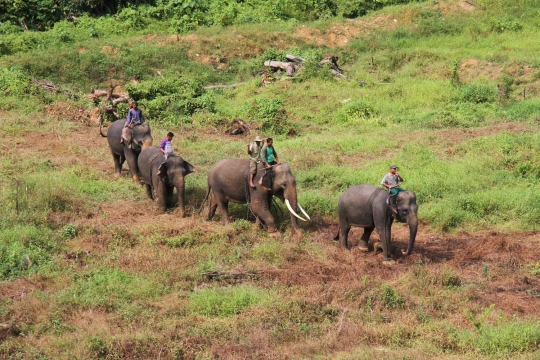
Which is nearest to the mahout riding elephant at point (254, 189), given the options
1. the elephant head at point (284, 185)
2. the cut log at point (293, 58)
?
the elephant head at point (284, 185)

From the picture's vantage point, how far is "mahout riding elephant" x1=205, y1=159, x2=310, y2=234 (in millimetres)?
13492

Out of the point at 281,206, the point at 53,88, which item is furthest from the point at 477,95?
the point at 53,88

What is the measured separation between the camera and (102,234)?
13.4 m

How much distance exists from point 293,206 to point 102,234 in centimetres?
318

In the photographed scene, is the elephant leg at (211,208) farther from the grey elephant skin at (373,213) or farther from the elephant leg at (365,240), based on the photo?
the elephant leg at (365,240)

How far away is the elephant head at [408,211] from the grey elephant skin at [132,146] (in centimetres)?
619

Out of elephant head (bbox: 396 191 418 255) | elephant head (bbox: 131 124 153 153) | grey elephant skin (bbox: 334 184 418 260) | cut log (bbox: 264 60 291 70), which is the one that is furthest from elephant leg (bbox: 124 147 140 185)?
cut log (bbox: 264 60 291 70)

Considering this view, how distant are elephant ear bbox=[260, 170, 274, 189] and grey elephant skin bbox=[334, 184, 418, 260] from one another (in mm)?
1317

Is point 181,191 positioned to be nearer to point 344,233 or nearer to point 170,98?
point 344,233

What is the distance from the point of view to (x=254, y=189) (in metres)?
13.8

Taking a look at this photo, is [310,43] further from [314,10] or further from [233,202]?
[233,202]

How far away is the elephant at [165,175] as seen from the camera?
14.8 metres

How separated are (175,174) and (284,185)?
7.76 ft

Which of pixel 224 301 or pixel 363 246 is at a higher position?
pixel 224 301
